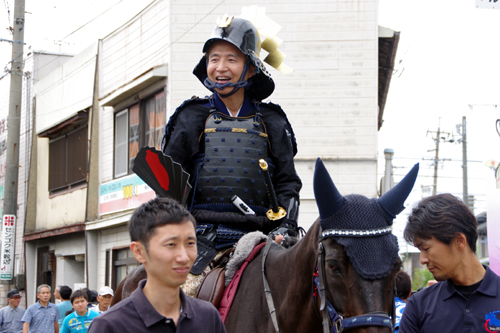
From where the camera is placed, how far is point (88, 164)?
18000mm

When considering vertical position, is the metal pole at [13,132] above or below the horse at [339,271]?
above

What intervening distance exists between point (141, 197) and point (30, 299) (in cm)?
926

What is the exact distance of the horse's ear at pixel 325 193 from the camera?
2902mm

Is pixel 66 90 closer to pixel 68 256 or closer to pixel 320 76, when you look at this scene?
pixel 68 256

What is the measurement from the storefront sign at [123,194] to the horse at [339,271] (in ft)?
37.3

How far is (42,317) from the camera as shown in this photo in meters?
11.0

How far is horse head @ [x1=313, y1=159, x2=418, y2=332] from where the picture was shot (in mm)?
2764

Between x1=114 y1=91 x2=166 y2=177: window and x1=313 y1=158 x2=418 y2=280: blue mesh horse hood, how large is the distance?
1194 centimetres

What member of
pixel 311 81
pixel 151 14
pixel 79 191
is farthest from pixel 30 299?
pixel 311 81

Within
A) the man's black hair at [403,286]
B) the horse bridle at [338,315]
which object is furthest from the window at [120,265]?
the horse bridle at [338,315]

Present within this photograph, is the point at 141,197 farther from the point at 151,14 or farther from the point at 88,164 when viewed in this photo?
the point at 151,14

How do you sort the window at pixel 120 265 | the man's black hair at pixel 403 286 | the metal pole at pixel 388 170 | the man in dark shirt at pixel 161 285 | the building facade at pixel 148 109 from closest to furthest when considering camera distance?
the man in dark shirt at pixel 161 285 → the man's black hair at pixel 403 286 → the metal pole at pixel 388 170 → the building facade at pixel 148 109 → the window at pixel 120 265

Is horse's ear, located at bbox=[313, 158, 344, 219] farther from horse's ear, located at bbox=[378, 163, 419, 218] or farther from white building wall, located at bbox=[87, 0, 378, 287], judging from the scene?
white building wall, located at bbox=[87, 0, 378, 287]

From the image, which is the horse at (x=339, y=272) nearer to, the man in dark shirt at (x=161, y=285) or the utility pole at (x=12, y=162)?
the man in dark shirt at (x=161, y=285)
